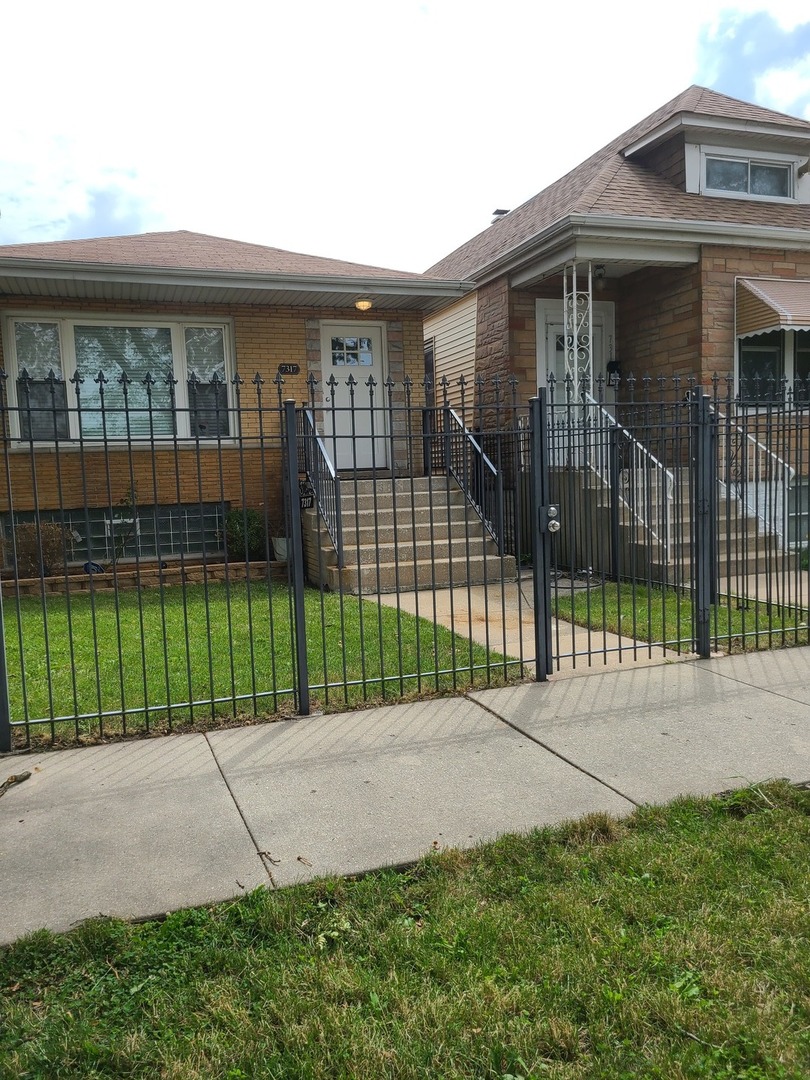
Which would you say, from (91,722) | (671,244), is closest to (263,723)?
(91,722)

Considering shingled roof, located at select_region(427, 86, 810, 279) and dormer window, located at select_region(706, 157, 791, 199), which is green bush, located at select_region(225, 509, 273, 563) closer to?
shingled roof, located at select_region(427, 86, 810, 279)

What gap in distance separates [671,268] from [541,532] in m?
8.72

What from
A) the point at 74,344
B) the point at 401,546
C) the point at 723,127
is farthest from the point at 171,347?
the point at 723,127

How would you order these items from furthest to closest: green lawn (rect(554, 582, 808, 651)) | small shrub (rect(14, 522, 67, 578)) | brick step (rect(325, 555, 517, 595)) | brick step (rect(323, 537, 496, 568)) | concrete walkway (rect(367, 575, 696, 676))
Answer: small shrub (rect(14, 522, 67, 578))
brick step (rect(323, 537, 496, 568))
brick step (rect(325, 555, 517, 595))
green lawn (rect(554, 582, 808, 651))
concrete walkway (rect(367, 575, 696, 676))

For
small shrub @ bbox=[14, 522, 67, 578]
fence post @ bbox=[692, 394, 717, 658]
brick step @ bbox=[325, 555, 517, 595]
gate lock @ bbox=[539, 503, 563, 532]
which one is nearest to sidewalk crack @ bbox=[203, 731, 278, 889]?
gate lock @ bbox=[539, 503, 563, 532]

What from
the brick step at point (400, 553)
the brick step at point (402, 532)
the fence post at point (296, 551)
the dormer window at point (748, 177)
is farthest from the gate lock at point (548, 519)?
the dormer window at point (748, 177)

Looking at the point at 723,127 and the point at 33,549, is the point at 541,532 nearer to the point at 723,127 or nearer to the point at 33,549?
the point at 33,549

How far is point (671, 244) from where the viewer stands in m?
12.0

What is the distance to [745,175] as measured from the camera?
13539 millimetres

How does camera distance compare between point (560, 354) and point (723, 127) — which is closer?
point (723, 127)

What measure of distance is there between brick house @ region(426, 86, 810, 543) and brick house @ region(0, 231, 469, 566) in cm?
164

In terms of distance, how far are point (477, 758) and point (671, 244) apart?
1003 cm

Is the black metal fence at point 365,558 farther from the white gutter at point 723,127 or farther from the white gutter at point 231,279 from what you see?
the white gutter at point 723,127

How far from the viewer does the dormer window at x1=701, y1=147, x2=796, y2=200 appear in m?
13.3
